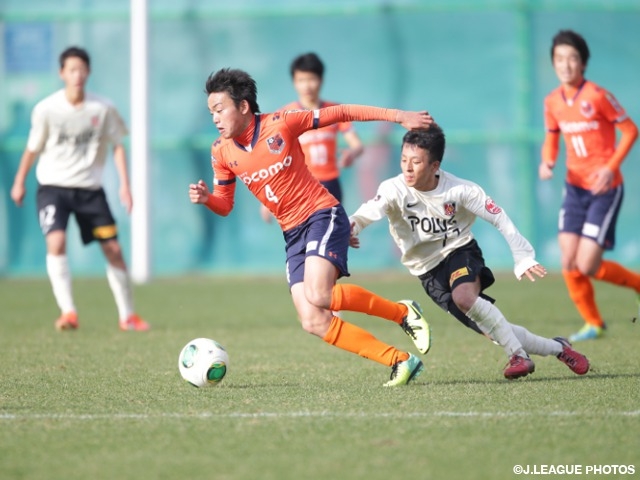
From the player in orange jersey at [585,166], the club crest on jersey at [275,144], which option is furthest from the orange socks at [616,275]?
the club crest on jersey at [275,144]

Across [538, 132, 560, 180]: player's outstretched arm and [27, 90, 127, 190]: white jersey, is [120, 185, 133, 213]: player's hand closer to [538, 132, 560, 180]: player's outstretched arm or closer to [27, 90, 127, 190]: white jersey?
[27, 90, 127, 190]: white jersey

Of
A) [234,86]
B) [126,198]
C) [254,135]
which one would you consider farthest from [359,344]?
[126,198]

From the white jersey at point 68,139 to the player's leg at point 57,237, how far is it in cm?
13

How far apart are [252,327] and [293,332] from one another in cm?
54

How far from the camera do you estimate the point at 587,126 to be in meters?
9.04

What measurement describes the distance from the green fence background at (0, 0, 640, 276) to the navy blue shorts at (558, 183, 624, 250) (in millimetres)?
7587

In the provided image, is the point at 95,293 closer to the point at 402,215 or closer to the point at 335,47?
the point at 335,47

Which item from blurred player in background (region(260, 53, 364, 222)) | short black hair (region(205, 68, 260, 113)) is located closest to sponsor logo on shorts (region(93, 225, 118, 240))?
blurred player in background (region(260, 53, 364, 222))

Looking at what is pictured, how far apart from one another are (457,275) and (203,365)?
1.57 meters

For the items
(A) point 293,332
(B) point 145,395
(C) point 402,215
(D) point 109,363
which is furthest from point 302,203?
(A) point 293,332

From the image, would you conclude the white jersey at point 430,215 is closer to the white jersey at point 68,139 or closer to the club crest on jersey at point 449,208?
the club crest on jersey at point 449,208

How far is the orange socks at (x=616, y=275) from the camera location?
9.17 m

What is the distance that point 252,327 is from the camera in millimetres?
10156

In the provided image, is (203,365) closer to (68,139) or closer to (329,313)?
(329,313)
